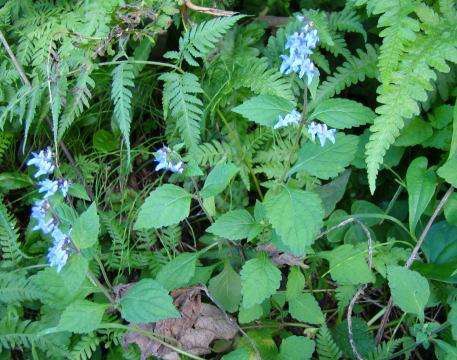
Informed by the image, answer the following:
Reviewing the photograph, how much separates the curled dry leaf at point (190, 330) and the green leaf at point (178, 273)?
0.39 ft

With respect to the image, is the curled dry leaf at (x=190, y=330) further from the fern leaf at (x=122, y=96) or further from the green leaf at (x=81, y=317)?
the fern leaf at (x=122, y=96)

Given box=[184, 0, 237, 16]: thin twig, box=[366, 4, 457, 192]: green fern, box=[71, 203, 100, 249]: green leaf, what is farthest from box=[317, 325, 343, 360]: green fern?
box=[184, 0, 237, 16]: thin twig

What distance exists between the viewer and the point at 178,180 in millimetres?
2789

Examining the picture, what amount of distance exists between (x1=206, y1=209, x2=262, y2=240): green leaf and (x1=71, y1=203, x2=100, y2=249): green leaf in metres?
0.40

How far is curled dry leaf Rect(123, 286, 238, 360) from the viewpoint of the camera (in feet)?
7.20

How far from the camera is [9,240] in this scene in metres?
2.61

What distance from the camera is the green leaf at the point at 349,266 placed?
215 cm

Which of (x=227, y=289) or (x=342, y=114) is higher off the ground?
(x=342, y=114)

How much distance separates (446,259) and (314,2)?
59.2 inches

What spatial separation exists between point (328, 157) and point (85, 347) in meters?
1.26

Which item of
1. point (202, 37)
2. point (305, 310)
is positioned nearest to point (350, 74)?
point (202, 37)

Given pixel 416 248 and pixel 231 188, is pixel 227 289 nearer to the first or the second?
pixel 231 188

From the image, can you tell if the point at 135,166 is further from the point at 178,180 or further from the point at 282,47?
the point at 282,47

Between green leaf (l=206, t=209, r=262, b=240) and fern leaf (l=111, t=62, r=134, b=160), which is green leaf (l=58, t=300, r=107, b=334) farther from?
fern leaf (l=111, t=62, r=134, b=160)
